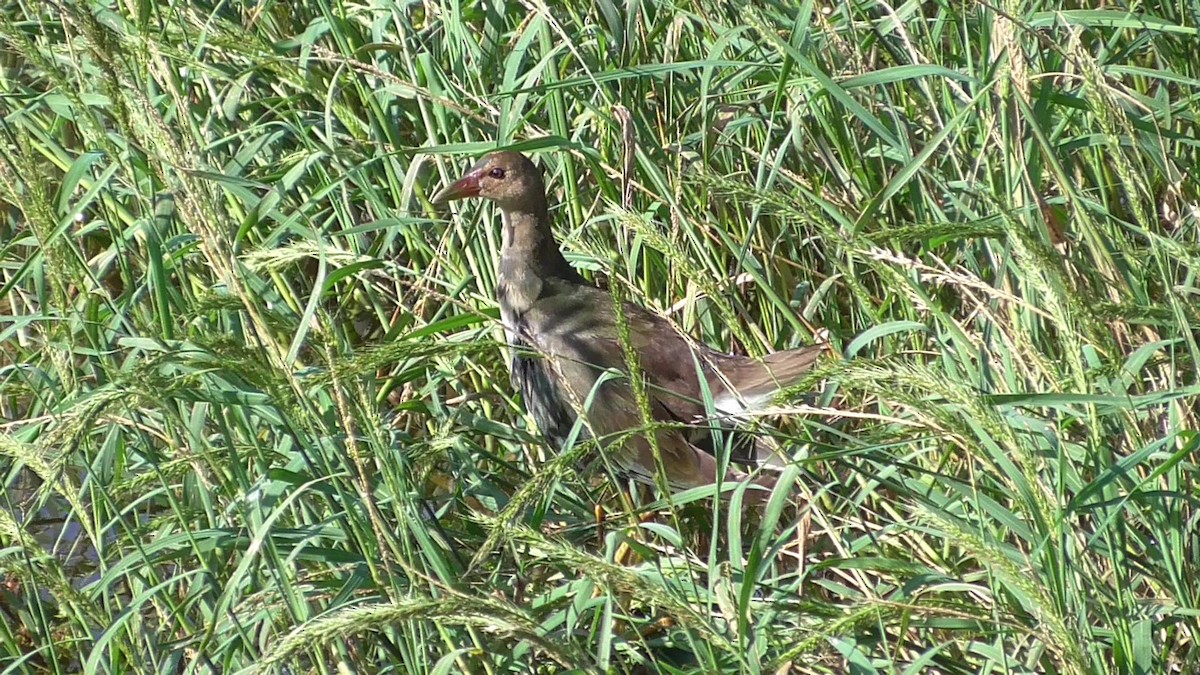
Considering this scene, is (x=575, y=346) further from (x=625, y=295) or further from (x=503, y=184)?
(x=503, y=184)

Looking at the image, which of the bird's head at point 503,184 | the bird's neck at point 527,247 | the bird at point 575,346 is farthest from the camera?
the bird's neck at point 527,247

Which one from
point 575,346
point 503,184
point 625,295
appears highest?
point 503,184

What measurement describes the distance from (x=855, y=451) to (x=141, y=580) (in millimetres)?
1230

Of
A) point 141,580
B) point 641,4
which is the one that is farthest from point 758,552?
point 641,4

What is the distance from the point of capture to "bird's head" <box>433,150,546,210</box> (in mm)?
3619

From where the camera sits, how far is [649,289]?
143 inches

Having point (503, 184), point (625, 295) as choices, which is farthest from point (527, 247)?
point (625, 295)

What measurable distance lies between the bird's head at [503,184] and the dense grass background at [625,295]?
81mm

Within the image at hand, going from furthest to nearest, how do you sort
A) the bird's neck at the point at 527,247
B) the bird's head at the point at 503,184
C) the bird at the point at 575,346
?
1. the bird's neck at the point at 527,247
2. the bird's head at the point at 503,184
3. the bird at the point at 575,346

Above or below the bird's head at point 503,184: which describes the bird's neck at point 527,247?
below

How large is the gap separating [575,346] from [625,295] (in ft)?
0.59

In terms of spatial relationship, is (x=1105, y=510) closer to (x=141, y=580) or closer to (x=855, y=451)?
(x=855, y=451)

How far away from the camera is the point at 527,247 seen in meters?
3.84

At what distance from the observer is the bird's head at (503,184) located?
362cm
